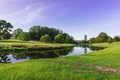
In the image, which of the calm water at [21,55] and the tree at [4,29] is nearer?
the calm water at [21,55]

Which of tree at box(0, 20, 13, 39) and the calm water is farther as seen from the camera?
tree at box(0, 20, 13, 39)

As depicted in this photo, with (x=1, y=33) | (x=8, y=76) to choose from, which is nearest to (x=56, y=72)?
(x=8, y=76)

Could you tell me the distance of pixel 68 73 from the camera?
23.4m

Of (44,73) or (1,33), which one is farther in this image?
(1,33)

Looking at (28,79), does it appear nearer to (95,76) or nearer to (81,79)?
(81,79)

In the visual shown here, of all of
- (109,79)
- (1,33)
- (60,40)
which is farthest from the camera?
(60,40)

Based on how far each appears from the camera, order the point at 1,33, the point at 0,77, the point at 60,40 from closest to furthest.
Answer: the point at 0,77 < the point at 1,33 < the point at 60,40

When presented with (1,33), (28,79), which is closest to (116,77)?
(28,79)

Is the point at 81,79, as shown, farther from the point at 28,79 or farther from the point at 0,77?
the point at 0,77

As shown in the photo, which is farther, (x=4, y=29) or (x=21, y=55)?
(x=4, y=29)

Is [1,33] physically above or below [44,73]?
above

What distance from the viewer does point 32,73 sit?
23.9 m

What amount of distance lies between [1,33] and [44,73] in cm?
15118

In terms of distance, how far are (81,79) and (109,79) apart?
2.87m
